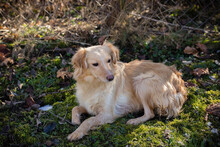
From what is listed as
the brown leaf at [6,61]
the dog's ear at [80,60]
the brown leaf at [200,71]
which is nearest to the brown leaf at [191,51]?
the brown leaf at [200,71]

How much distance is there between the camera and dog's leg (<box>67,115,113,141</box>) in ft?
10.2

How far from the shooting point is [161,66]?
13.3 feet

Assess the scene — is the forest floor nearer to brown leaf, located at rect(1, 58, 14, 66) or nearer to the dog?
brown leaf, located at rect(1, 58, 14, 66)

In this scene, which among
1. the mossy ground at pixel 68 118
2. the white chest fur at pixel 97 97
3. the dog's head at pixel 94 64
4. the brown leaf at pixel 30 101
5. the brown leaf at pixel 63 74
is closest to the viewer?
the mossy ground at pixel 68 118

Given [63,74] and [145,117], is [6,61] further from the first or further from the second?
[145,117]

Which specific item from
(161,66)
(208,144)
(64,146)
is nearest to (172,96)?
(161,66)

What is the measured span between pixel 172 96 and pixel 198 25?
4.11 metres

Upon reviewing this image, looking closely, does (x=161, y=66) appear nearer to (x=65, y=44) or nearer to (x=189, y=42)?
(x=189, y=42)

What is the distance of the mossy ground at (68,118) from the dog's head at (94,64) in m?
0.83

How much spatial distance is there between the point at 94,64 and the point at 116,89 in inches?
26.7

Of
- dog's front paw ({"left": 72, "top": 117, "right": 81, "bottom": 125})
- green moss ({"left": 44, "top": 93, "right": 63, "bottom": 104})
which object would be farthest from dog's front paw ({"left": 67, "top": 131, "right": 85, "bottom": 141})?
green moss ({"left": 44, "top": 93, "right": 63, "bottom": 104})

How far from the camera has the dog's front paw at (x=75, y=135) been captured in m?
3.09

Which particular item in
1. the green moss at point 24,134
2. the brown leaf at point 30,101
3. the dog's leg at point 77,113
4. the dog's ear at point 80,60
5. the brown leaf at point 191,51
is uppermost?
the dog's ear at point 80,60

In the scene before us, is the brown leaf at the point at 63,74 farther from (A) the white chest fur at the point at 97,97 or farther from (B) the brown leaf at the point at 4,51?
(B) the brown leaf at the point at 4,51
